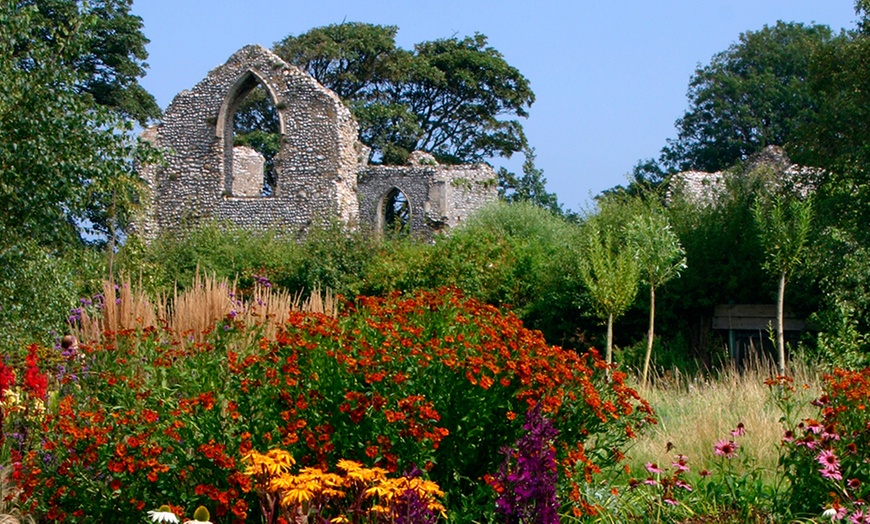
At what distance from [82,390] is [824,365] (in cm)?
774

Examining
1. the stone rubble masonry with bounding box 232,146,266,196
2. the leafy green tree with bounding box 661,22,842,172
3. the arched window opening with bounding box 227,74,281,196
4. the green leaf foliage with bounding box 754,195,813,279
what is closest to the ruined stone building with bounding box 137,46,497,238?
the stone rubble masonry with bounding box 232,146,266,196

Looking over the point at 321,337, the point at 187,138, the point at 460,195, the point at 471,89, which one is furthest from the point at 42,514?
the point at 471,89

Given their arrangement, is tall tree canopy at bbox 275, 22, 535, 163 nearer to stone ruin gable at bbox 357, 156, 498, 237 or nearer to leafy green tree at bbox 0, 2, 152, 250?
stone ruin gable at bbox 357, 156, 498, 237

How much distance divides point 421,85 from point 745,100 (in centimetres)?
1251

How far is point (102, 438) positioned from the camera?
15.4 ft

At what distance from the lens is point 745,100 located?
3956cm

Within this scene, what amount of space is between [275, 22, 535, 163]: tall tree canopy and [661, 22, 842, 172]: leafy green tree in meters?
6.91

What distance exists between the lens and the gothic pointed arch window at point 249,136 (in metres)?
23.0

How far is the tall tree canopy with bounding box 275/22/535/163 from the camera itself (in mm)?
38938

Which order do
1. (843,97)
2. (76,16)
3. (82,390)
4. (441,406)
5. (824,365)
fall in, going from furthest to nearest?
(843,97) → (824,365) → (76,16) → (82,390) → (441,406)

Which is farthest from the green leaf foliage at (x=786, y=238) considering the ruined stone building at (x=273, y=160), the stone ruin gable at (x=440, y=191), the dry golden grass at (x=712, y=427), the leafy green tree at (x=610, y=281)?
the stone ruin gable at (x=440, y=191)

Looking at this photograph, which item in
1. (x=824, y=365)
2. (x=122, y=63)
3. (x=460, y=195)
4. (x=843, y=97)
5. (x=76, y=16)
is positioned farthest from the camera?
(x=122, y=63)

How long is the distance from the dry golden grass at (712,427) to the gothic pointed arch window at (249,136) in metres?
15.0

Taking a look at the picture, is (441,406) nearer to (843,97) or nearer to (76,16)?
(76,16)
